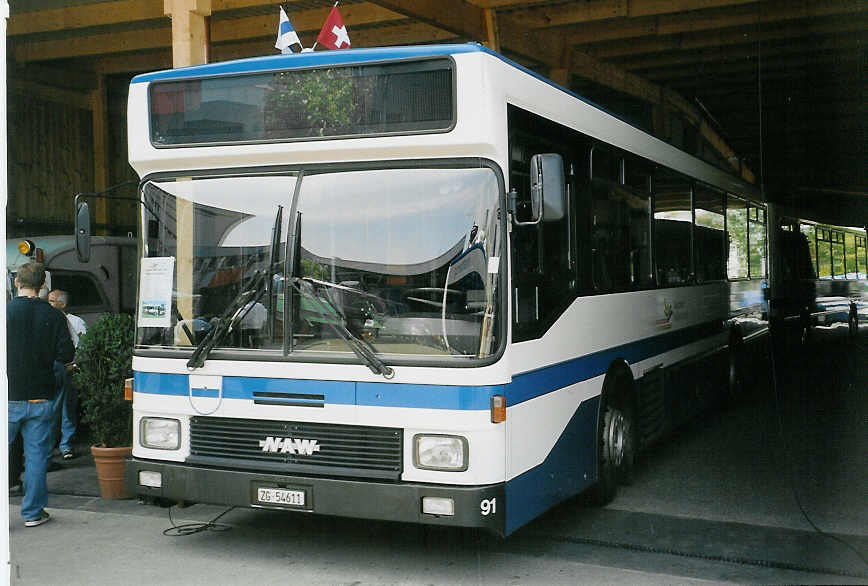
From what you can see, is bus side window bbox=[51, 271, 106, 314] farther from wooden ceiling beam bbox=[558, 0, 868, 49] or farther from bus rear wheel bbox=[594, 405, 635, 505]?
bus rear wheel bbox=[594, 405, 635, 505]

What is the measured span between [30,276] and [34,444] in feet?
4.06

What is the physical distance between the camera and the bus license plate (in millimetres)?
5727

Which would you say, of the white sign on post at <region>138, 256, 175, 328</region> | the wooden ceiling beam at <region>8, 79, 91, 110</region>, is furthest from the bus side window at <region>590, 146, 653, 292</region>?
the wooden ceiling beam at <region>8, 79, 91, 110</region>

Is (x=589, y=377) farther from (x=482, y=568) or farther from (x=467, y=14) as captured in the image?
(x=467, y=14)

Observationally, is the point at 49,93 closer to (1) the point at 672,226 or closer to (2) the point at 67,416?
(2) the point at 67,416

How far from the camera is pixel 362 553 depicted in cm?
650

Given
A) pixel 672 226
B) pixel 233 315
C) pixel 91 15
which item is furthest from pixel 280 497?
pixel 91 15

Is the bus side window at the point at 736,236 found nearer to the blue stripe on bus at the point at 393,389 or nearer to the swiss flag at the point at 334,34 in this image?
the blue stripe on bus at the point at 393,389

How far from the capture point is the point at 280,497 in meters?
5.78

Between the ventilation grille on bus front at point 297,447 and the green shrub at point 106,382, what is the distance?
2219mm

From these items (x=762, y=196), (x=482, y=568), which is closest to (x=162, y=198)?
(x=482, y=568)

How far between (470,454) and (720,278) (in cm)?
703

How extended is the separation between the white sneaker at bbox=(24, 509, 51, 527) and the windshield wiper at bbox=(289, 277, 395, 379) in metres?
3.08

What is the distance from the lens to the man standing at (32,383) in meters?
7.33
